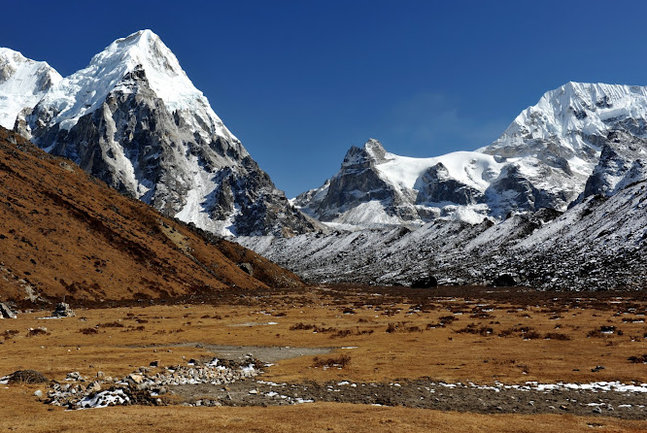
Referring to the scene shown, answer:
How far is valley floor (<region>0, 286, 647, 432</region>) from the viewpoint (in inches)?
576

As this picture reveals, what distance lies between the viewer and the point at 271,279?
12400 cm

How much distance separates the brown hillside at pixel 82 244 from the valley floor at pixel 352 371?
1523cm

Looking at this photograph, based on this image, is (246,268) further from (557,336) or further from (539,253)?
(557,336)

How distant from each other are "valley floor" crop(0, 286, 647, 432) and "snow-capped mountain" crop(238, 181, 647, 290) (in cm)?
6138

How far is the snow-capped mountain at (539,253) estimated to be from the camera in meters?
101

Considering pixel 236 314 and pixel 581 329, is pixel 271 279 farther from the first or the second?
pixel 581 329

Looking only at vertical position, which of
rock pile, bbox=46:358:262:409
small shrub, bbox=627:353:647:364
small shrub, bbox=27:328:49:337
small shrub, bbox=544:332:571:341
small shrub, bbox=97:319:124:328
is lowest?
small shrub, bbox=544:332:571:341

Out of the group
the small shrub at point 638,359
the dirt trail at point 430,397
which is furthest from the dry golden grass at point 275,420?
the small shrub at point 638,359

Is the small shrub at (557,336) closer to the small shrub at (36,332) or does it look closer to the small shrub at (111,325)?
the small shrub at (111,325)

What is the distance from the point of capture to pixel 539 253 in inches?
5212

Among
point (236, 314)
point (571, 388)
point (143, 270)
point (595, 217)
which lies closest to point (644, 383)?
point (571, 388)

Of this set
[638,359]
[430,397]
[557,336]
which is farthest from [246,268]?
[430,397]

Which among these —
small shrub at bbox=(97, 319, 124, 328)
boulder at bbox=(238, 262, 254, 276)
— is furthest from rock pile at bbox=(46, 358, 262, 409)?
boulder at bbox=(238, 262, 254, 276)

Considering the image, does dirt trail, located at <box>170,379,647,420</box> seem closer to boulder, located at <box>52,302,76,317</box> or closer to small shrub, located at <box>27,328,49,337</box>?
small shrub, located at <box>27,328,49,337</box>
